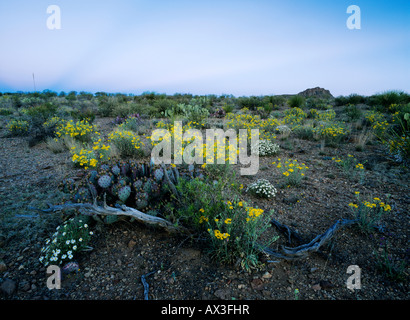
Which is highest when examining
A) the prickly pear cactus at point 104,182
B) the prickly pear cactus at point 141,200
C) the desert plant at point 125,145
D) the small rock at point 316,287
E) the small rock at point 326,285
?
the desert plant at point 125,145

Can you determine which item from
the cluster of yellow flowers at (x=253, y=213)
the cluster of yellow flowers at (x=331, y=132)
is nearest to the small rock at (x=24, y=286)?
the cluster of yellow flowers at (x=253, y=213)

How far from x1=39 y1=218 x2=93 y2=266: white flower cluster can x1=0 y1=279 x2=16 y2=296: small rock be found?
12.0 inches

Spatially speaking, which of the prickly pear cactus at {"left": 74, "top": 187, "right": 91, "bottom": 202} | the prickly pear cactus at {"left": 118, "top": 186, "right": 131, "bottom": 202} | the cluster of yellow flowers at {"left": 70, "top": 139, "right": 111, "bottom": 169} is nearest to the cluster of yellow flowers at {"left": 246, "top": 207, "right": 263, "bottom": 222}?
the prickly pear cactus at {"left": 118, "top": 186, "right": 131, "bottom": 202}

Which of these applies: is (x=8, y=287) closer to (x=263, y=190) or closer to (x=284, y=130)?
(x=263, y=190)

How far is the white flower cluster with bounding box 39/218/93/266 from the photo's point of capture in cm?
259

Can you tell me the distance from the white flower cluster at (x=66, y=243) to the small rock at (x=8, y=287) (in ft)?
1.00

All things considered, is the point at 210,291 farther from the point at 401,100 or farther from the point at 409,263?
the point at 401,100

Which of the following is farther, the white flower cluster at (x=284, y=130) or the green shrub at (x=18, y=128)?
the green shrub at (x=18, y=128)

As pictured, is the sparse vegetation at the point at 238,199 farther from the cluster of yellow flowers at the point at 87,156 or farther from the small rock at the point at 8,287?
the small rock at the point at 8,287

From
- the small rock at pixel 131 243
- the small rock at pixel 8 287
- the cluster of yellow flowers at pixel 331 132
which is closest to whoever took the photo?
the small rock at pixel 8 287

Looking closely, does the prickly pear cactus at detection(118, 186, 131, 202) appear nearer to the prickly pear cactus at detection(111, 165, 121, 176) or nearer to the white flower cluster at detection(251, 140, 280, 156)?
the prickly pear cactus at detection(111, 165, 121, 176)

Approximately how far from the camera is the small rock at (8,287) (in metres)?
2.27

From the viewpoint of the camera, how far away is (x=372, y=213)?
3.49m
